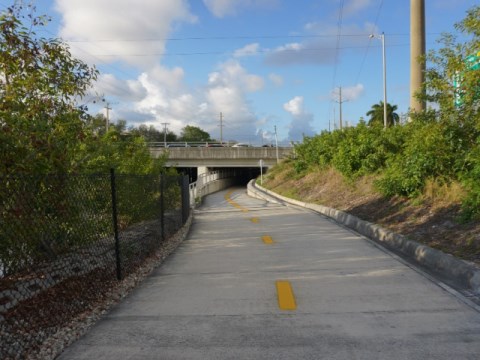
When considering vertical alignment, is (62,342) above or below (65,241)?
below

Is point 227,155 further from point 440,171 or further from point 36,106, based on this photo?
point 36,106

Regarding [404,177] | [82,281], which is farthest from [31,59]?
[404,177]

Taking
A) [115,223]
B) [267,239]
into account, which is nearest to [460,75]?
[267,239]

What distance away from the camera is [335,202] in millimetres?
19859

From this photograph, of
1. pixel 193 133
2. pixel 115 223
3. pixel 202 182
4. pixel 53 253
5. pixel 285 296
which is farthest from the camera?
pixel 193 133

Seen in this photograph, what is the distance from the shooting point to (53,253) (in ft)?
17.8

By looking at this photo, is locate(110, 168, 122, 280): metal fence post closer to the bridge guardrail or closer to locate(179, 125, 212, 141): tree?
Answer: the bridge guardrail

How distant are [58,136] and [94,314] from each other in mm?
2603

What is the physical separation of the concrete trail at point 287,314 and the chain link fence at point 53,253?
17.5 inches

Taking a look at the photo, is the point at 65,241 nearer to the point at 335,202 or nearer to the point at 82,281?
the point at 82,281

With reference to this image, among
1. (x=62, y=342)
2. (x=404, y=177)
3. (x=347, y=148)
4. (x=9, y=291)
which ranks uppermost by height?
(x=347, y=148)

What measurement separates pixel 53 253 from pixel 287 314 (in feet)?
9.51

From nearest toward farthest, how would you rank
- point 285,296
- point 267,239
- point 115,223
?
point 285,296 → point 115,223 → point 267,239

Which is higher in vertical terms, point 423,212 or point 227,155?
point 227,155
